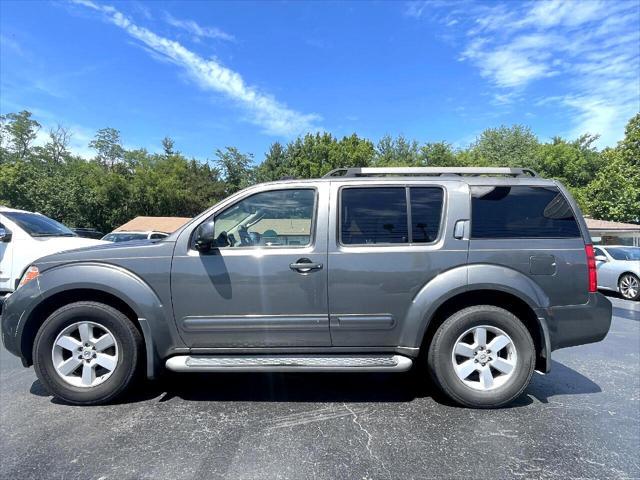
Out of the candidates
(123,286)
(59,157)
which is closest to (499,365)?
(123,286)

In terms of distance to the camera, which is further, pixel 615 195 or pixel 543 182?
pixel 615 195

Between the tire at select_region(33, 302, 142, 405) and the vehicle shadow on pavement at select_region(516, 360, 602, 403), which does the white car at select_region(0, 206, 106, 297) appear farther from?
the vehicle shadow on pavement at select_region(516, 360, 602, 403)

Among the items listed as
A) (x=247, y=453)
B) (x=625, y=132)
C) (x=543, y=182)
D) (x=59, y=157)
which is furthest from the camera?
(x=59, y=157)

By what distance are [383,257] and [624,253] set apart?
11177 mm

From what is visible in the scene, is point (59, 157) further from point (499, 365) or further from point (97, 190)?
point (499, 365)

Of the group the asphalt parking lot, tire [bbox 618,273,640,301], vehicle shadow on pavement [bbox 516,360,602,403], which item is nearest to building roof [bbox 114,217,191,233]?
tire [bbox 618,273,640,301]

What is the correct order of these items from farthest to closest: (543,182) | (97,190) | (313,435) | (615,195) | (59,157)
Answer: (59,157) → (97,190) → (615,195) → (543,182) → (313,435)

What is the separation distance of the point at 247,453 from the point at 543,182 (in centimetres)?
328

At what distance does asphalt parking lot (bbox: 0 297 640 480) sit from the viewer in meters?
2.62

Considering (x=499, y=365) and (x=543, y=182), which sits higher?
(x=543, y=182)

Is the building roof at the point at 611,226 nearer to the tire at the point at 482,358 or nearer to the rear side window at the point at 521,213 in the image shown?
the rear side window at the point at 521,213

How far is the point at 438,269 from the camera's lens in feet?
11.4

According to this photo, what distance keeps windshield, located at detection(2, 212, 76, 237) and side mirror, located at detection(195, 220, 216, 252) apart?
5447 millimetres

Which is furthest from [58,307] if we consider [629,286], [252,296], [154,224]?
[154,224]
